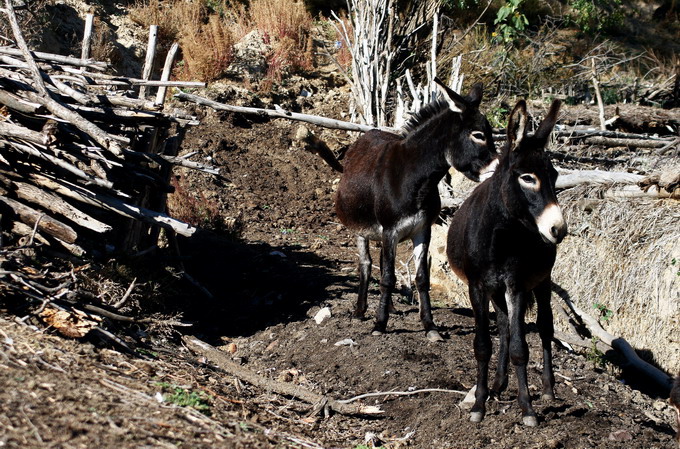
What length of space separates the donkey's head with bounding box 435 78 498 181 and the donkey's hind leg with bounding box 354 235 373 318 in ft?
4.67

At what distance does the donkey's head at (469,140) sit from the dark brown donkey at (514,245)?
838mm

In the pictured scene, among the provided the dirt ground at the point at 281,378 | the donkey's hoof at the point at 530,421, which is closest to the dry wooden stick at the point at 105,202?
the dirt ground at the point at 281,378

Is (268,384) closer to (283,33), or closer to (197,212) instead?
(197,212)

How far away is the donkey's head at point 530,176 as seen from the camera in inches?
172

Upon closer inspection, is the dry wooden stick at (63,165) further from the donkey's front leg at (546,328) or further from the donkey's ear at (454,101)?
the donkey's front leg at (546,328)

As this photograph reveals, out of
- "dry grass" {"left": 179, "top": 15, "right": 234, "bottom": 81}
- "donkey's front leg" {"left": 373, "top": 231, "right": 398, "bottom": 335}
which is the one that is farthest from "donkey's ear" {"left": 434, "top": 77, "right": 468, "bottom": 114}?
"dry grass" {"left": 179, "top": 15, "right": 234, "bottom": 81}

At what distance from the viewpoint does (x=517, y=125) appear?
14.9 ft

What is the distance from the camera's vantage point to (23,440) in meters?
3.33

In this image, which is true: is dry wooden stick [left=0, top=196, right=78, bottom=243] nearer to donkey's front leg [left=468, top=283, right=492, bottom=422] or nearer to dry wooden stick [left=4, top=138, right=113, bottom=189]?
dry wooden stick [left=4, top=138, right=113, bottom=189]

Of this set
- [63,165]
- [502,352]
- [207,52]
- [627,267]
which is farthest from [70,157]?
[207,52]

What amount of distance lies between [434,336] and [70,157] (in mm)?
3502

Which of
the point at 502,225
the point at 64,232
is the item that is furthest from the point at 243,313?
the point at 502,225

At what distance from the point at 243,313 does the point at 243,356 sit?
39.5 inches

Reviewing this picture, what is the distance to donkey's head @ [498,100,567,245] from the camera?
172 inches
